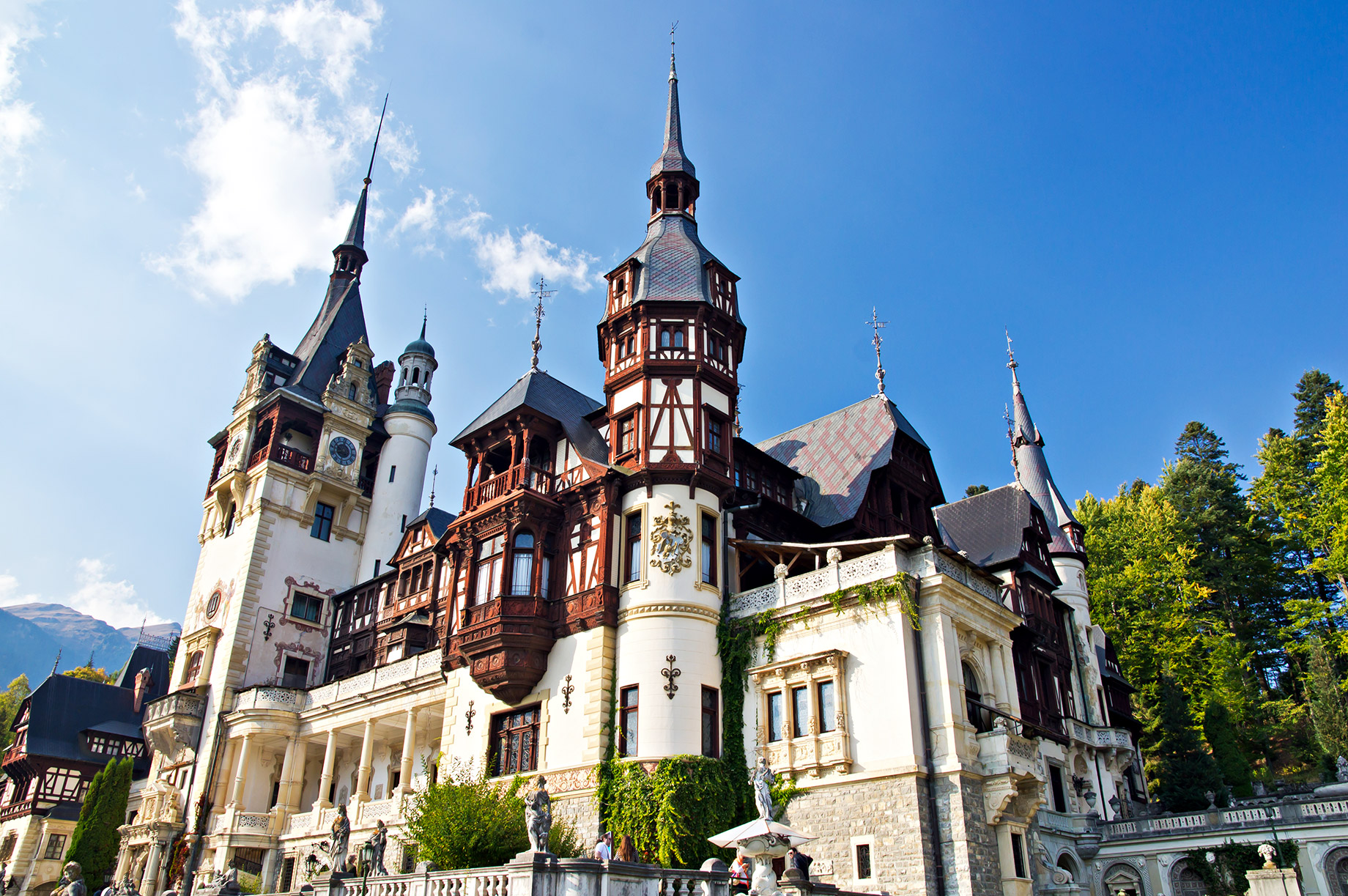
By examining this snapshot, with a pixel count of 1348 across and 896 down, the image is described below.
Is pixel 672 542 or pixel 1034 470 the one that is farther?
pixel 1034 470

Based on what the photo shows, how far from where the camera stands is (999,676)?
85.0ft

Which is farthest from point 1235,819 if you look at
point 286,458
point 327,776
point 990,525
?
point 286,458

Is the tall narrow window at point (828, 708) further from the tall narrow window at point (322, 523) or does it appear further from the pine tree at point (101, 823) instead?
the pine tree at point (101, 823)

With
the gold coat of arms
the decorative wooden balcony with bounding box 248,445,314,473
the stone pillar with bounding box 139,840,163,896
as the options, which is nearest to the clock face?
the decorative wooden balcony with bounding box 248,445,314,473

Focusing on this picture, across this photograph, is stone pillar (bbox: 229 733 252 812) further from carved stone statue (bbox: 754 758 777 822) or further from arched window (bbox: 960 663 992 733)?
arched window (bbox: 960 663 992 733)

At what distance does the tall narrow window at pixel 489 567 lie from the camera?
2920 cm

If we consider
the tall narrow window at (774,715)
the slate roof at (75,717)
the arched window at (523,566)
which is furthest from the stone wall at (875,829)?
the slate roof at (75,717)

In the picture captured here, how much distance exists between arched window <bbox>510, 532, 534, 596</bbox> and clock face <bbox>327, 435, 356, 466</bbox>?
21895 millimetres

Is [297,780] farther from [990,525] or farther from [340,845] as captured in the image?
[990,525]

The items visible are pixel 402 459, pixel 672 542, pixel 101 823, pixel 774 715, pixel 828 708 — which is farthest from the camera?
pixel 402 459

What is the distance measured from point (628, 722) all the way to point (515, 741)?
448cm

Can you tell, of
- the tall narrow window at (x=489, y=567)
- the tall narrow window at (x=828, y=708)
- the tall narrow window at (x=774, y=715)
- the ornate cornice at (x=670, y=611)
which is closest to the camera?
the tall narrow window at (x=828, y=708)

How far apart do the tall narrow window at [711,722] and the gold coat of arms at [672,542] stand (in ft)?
11.9

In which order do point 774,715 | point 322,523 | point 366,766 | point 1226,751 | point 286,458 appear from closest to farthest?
point 774,715
point 366,766
point 1226,751
point 286,458
point 322,523
